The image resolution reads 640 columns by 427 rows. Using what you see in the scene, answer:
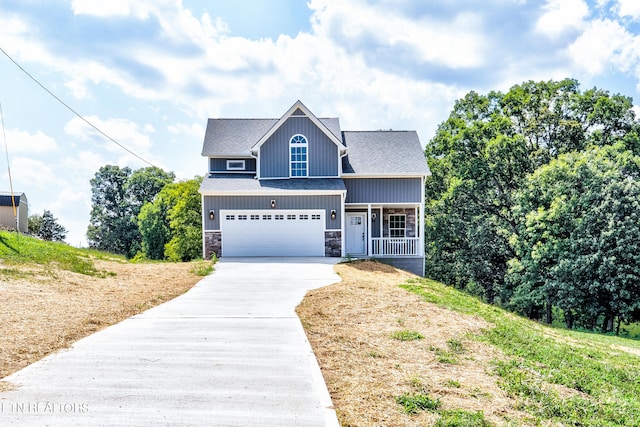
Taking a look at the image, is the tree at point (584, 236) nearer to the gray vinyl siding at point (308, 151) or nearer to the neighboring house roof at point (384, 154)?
the neighboring house roof at point (384, 154)

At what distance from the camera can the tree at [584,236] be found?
1798 cm

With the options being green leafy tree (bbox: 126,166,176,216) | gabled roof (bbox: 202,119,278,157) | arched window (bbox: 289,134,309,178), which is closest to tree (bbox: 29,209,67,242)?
green leafy tree (bbox: 126,166,176,216)

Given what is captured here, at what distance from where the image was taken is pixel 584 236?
62.4 feet

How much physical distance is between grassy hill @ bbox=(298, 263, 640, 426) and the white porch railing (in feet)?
34.5

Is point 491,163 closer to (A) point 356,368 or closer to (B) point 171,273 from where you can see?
(B) point 171,273

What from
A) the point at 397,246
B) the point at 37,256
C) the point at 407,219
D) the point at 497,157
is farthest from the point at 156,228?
the point at 497,157

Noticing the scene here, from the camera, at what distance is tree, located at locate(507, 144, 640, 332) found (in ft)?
59.0

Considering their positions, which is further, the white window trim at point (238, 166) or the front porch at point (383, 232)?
the white window trim at point (238, 166)

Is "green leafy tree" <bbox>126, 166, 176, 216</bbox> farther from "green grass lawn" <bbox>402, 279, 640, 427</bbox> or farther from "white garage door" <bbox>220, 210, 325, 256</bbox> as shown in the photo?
"green grass lawn" <bbox>402, 279, 640, 427</bbox>

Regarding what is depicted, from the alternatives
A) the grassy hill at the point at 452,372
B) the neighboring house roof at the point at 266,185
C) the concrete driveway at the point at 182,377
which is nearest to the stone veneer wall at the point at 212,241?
the neighboring house roof at the point at 266,185

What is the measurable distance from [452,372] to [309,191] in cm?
1383

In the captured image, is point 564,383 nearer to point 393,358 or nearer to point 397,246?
point 393,358

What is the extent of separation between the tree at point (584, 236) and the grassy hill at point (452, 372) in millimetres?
9342

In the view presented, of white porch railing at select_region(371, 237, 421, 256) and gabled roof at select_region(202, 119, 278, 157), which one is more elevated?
gabled roof at select_region(202, 119, 278, 157)
